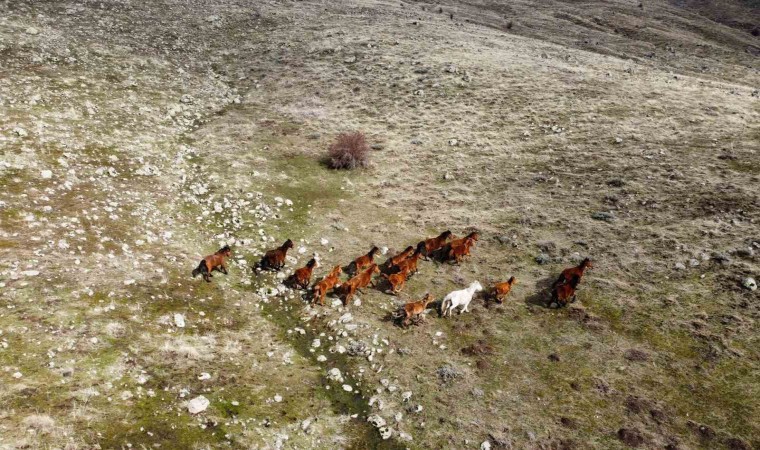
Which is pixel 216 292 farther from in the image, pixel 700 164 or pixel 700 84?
pixel 700 84

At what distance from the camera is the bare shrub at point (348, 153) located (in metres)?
22.6

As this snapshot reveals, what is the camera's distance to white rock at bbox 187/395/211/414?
9.70 metres

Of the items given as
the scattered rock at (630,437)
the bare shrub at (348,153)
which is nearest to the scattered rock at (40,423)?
the scattered rock at (630,437)

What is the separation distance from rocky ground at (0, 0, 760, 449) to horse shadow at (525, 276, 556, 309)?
0.49 feet

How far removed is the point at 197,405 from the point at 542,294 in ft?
35.9

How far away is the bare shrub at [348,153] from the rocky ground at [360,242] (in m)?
0.71

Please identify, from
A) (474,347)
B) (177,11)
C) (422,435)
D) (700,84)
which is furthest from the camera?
(177,11)

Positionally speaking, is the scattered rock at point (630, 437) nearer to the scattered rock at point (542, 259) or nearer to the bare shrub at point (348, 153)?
the scattered rock at point (542, 259)

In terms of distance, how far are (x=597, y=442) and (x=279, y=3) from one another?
52330 millimetres

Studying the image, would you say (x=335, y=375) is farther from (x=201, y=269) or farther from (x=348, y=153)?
(x=348, y=153)

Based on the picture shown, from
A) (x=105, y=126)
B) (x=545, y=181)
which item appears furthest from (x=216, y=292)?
(x=545, y=181)

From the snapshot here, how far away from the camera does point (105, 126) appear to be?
21047mm

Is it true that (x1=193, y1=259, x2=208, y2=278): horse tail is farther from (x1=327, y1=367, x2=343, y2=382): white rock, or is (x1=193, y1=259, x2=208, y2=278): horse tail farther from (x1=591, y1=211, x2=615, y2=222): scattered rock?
(x1=591, y1=211, x2=615, y2=222): scattered rock

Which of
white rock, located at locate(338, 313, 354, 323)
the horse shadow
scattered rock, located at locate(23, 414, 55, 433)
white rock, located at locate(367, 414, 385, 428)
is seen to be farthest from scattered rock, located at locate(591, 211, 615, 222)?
scattered rock, located at locate(23, 414, 55, 433)
